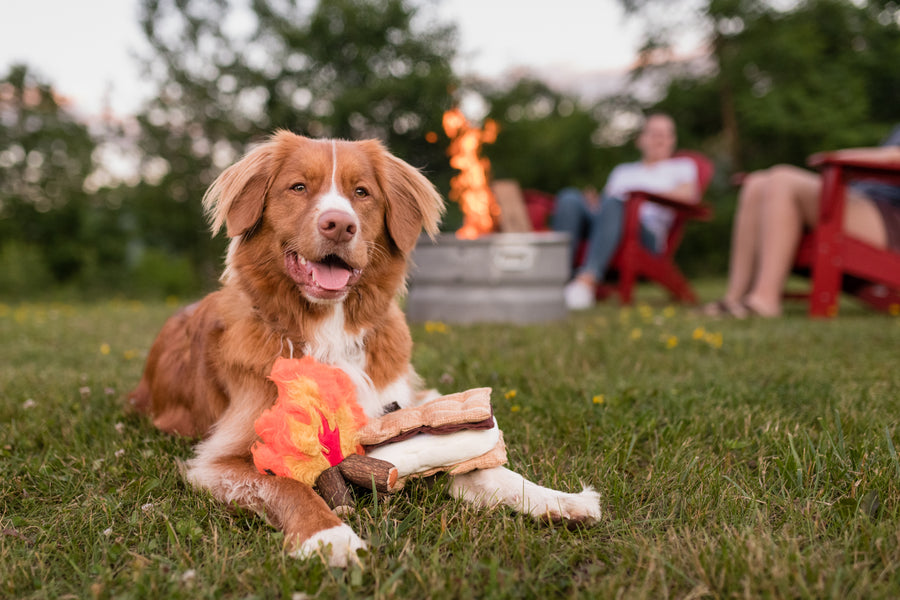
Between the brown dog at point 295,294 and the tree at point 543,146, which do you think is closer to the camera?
the brown dog at point 295,294

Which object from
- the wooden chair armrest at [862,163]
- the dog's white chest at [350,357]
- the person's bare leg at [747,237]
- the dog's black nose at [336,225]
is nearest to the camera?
the dog's black nose at [336,225]

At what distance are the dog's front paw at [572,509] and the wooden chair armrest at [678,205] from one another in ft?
19.5

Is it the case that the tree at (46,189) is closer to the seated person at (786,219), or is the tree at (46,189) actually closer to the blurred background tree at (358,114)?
the blurred background tree at (358,114)

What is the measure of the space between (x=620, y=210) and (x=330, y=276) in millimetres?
5766

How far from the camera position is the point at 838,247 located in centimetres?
542

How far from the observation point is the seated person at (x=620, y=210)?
739cm

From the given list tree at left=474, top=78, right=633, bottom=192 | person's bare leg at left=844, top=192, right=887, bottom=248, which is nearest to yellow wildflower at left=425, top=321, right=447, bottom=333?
person's bare leg at left=844, top=192, right=887, bottom=248

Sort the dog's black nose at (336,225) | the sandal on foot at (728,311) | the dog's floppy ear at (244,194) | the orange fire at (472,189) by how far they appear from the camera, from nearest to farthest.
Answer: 1. the dog's black nose at (336,225)
2. the dog's floppy ear at (244,194)
3. the sandal on foot at (728,311)
4. the orange fire at (472,189)

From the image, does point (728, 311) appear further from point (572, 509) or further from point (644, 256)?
point (572, 509)

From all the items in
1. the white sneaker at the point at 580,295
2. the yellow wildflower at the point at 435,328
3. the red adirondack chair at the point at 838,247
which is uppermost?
the red adirondack chair at the point at 838,247

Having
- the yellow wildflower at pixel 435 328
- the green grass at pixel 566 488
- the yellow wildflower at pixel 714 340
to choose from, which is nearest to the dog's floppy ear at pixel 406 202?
the green grass at pixel 566 488

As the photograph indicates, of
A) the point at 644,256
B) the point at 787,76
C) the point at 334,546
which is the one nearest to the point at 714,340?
the point at 644,256

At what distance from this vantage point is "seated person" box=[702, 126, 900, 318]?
5488mm

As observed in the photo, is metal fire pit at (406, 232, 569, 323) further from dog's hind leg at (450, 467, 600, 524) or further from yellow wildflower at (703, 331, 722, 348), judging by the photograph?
dog's hind leg at (450, 467, 600, 524)
